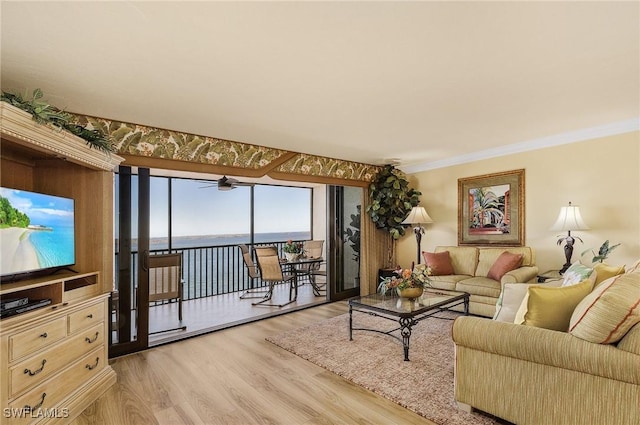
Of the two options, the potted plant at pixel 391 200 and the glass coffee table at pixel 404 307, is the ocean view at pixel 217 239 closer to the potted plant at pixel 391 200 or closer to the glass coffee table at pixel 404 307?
the potted plant at pixel 391 200

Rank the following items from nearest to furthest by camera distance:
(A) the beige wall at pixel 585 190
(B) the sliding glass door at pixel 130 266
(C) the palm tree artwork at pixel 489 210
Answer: (B) the sliding glass door at pixel 130 266 < (A) the beige wall at pixel 585 190 < (C) the palm tree artwork at pixel 489 210

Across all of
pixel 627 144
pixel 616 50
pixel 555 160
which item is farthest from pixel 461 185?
pixel 616 50

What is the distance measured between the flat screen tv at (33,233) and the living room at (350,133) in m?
0.71

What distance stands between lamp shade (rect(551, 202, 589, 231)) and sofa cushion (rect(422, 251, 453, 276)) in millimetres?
1475

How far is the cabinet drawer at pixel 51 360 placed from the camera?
1889 millimetres

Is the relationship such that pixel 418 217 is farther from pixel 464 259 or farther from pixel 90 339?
pixel 90 339

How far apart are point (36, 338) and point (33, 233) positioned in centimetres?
69

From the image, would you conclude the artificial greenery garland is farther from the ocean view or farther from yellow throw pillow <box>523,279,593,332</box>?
the ocean view

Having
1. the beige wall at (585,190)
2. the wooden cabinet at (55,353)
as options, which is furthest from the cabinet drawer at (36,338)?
the beige wall at (585,190)

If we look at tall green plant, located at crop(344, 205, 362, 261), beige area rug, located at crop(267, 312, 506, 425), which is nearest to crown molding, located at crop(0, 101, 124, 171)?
beige area rug, located at crop(267, 312, 506, 425)

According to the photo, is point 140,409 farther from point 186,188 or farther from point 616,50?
point 186,188

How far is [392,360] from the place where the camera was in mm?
3018

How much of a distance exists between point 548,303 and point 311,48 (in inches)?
83.9

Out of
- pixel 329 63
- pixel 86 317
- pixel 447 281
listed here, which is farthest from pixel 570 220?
pixel 86 317
